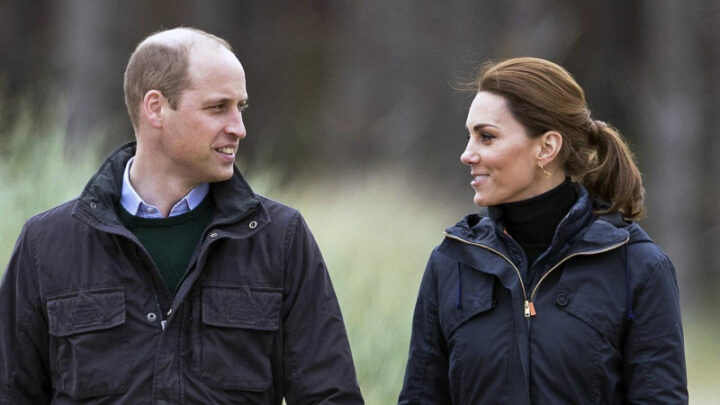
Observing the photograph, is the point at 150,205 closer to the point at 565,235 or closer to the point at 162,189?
the point at 162,189

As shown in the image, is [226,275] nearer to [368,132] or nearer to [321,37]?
[368,132]

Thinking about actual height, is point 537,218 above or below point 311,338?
above

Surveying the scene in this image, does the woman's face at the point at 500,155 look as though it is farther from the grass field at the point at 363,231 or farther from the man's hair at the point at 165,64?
the grass field at the point at 363,231

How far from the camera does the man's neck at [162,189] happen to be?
11.2ft

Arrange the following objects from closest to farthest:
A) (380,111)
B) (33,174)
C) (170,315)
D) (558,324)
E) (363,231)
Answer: (170,315)
(558,324)
(33,174)
(363,231)
(380,111)

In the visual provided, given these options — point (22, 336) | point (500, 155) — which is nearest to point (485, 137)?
point (500, 155)

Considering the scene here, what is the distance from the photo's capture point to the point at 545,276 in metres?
3.41

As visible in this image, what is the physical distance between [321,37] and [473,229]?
13.0 m

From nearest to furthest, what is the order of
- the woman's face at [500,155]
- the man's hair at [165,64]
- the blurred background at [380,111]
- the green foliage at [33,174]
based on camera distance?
the man's hair at [165,64]
the woman's face at [500,155]
the green foliage at [33,174]
the blurred background at [380,111]

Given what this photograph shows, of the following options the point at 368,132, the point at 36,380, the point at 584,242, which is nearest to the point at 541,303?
the point at 584,242

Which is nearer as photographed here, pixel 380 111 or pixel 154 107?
pixel 154 107

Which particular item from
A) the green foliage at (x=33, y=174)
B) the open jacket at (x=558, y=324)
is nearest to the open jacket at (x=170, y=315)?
the open jacket at (x=558, y=324)

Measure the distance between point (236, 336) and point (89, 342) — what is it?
37cm

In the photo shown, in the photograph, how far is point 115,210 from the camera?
3396 millimetres
